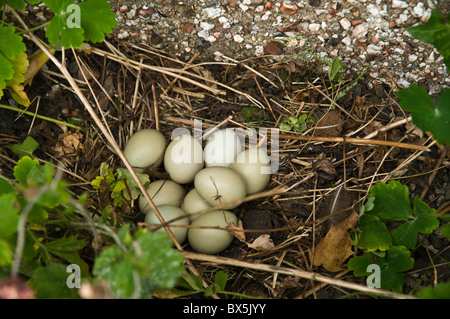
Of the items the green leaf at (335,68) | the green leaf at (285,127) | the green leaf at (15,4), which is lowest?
the green leaf at (285,127)

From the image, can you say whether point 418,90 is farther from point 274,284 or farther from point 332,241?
point 274,284

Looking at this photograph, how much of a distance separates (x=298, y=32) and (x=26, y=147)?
140cm

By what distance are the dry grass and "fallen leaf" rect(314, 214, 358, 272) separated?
35mm

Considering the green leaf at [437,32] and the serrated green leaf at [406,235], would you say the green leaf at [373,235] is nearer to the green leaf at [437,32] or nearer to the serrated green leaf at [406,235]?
the serrated green leaf at [406,235]

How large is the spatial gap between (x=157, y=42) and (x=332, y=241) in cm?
131

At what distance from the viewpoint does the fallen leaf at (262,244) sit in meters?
1.67

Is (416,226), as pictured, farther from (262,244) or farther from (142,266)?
(142,266)

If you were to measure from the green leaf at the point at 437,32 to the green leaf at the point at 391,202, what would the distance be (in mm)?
505

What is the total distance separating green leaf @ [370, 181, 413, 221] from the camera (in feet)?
5.08

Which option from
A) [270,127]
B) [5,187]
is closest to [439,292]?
[270,127]

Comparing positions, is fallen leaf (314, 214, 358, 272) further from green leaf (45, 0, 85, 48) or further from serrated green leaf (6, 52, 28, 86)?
serrated green leaf (6, 52, 28, 86)

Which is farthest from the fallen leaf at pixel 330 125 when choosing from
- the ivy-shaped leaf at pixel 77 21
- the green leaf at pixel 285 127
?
the ivy-shaped leaf at pixel 77 21

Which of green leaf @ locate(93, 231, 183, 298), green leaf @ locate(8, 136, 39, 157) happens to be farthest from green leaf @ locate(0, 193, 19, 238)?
green leaf @ locate(8, 136, 39, 157)
